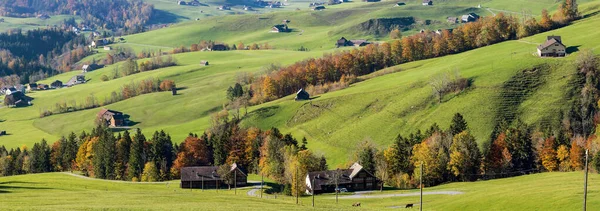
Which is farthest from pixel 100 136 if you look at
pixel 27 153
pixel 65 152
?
pixel 27 153

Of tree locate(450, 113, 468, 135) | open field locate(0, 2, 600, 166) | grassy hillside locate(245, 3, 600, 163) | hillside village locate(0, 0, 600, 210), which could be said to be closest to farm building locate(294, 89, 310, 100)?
hillside village locate(0, 0, 600, 210)

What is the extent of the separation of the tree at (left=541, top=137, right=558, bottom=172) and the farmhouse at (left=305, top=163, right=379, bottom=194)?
27784 millimetres

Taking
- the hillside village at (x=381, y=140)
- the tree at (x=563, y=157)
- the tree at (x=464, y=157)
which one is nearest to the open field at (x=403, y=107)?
the hillside village at (x=381, y=140)

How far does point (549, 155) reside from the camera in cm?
12181

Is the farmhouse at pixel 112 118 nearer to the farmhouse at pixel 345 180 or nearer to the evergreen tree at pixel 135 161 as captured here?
the evergreen tree at pixel 135 161

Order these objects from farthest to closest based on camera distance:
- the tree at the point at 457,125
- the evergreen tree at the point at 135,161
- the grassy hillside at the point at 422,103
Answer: the grassy hillside at the point at 422,103
the evergreen tree at the point at 135,161
the tree at the point at 457,125

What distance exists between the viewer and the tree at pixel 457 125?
130 m

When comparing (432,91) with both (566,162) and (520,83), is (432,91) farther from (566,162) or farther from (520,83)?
A: (566,162)

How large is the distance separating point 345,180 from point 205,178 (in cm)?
2388

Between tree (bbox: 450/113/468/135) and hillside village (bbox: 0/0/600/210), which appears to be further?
tree (bbox: 450/113/468/135)

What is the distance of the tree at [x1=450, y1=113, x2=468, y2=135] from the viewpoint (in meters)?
130

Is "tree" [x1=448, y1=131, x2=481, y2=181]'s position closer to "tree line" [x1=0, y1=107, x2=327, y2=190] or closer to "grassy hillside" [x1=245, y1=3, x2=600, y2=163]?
"grassy hillside" [x1=245, y1=3, x2=600, y2=163]

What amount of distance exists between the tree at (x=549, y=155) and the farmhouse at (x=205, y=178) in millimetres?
49344

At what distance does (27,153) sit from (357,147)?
235ft
